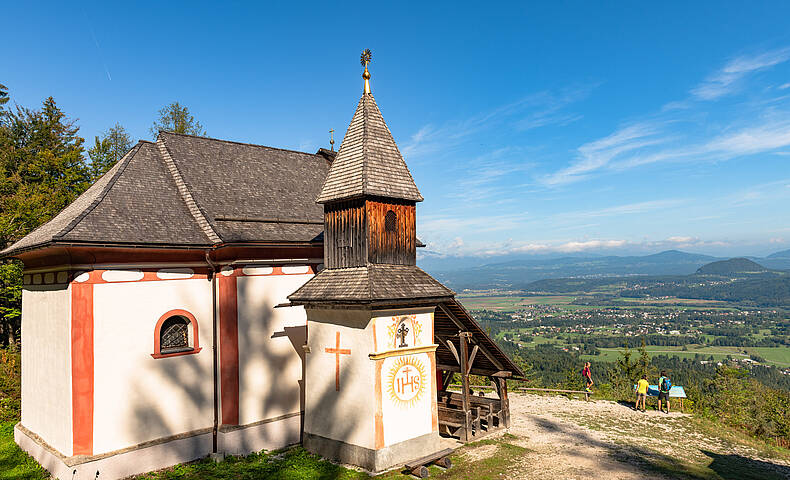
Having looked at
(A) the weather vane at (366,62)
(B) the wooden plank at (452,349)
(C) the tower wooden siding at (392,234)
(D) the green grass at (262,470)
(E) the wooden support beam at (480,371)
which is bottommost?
(D) the green grass at (262,470)

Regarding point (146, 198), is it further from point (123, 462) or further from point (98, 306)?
point (123, 462)

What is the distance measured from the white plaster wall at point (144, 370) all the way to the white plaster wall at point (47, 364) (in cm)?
77

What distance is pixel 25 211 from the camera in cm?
2491

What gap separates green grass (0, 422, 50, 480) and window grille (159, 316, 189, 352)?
14.3ft

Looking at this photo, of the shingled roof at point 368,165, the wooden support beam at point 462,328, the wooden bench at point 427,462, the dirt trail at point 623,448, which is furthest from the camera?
the wooden support beam at point 462,328

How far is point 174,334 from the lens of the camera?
562 inches

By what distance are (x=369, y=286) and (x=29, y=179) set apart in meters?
28.5

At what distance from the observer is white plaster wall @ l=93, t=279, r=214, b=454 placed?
1276cm

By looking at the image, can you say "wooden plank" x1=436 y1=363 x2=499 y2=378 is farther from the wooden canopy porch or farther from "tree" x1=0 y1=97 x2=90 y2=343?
"tree" x1=0 y1=97 x2=90 y2=343

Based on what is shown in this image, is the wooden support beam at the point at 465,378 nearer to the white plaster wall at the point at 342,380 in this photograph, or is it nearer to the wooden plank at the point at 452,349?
the wooden plank at the point at 452,349

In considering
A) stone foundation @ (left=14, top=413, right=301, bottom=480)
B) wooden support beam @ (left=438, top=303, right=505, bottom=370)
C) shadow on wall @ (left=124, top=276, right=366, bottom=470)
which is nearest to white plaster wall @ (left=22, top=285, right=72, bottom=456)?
stone foundation @ (left=14, top=413, right=301, bottom=480)

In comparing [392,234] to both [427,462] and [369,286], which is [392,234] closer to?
[369,286]

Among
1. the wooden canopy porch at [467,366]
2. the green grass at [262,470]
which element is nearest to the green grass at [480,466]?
the wooden canopy porch at [467,366]

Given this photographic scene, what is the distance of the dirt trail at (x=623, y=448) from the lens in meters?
13.4
